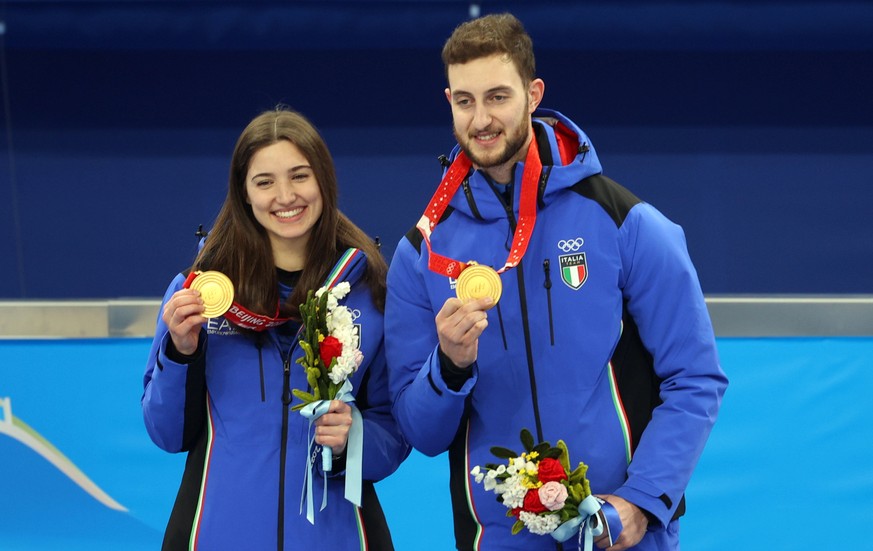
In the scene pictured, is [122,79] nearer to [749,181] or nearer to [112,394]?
[112,394]

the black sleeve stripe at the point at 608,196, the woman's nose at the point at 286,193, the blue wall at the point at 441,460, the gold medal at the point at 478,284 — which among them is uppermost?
the woman's nose at the point at 286,193

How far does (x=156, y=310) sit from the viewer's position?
→ 4.23m

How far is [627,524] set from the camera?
2430 mm

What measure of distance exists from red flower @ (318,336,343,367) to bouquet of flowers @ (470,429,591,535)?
0.43 m

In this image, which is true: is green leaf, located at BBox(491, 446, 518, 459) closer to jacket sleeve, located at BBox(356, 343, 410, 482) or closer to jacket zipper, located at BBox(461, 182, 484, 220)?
jacket sleeve, located at BBox(356, 343, 410, 482)

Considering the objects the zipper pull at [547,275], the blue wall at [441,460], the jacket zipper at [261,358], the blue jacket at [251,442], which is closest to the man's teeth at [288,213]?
the blue jacket at [251,442]

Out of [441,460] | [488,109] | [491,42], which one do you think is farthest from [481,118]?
[441,460]

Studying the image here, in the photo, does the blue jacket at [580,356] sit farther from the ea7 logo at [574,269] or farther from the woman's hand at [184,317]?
the woman's hand at [184,317]

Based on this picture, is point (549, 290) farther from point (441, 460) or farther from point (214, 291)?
point (441, 460)

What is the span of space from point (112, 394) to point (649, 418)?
2216mm

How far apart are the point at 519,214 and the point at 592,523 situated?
2.29 ft

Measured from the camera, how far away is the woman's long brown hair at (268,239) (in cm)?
282

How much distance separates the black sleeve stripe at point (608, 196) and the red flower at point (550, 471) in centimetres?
57

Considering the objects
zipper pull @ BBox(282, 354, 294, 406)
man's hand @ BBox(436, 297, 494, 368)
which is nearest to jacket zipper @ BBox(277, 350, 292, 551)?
zipper pull @ BBox(282, 354, 294, 406)
